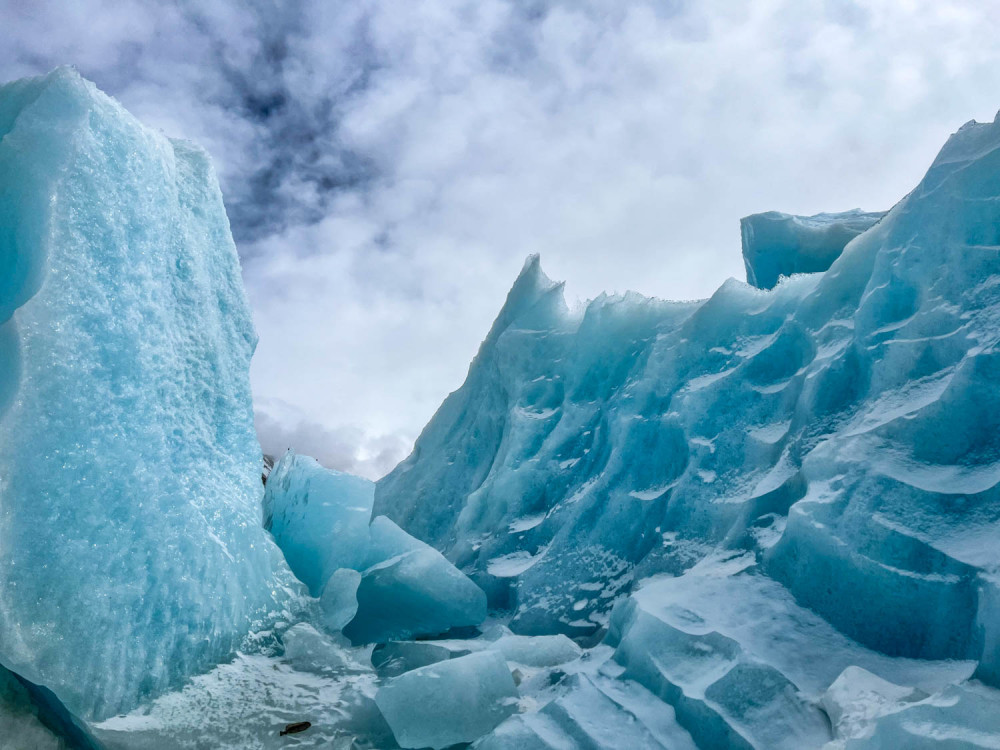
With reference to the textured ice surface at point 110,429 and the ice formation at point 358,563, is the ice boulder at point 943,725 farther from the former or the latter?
the textured ice surface at point 110,429

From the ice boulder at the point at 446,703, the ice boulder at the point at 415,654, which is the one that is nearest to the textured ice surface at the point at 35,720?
the ice boulder at the point at 446,703

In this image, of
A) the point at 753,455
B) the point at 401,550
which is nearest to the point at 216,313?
the point at 401,550

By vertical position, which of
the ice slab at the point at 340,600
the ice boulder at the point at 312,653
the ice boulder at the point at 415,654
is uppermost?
Answer: the ice slab at the point at 340,600

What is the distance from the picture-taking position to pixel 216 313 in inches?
174

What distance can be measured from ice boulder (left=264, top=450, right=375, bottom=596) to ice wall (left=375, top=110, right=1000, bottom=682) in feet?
2.93

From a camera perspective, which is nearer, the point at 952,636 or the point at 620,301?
the point at 952,636

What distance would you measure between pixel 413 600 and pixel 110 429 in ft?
7.04

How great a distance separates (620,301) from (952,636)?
3638 mm

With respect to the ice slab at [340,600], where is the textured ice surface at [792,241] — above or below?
above

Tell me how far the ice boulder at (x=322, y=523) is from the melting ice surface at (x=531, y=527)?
0.03 m

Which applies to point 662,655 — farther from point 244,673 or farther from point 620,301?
point 620,301

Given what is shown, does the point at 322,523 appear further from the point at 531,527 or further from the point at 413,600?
the point at 531,527

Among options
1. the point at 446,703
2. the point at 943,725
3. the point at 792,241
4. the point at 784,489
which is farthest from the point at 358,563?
the point at 792,241

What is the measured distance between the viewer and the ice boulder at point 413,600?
169 inches
